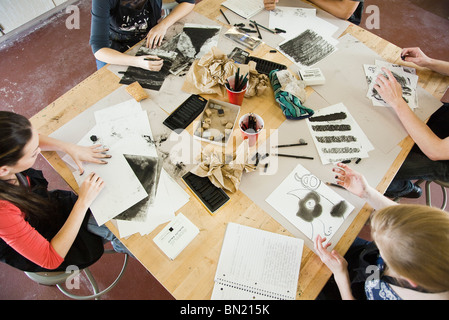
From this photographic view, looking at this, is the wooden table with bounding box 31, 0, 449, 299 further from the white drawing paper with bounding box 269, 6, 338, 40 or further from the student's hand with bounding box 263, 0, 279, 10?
the student's hand with bounding box 263, 0, 279, 10

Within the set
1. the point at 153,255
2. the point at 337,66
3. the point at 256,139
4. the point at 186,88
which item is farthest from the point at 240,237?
the point at 337,66

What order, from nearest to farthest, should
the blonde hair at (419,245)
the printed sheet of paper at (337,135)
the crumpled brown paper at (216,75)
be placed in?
the blonde hair at (419,245) < the printed sheet of paper at (337,135) < the crumpled brown paper at (216,75)

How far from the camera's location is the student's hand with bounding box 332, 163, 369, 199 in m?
1.11

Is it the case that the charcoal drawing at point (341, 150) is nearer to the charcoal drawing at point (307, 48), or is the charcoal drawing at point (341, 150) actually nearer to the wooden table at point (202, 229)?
the wooden table at point (202, 229)

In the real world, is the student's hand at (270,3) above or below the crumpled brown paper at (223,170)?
above

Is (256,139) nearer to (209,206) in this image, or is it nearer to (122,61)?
(209,206)

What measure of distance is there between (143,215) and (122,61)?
2.85 feet

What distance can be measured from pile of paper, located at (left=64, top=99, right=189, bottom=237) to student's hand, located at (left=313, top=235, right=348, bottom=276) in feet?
1.77

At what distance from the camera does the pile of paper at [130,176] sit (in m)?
1.08

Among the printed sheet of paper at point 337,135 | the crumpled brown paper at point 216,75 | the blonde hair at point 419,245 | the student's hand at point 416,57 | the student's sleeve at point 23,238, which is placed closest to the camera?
the blonde hair at point 419,245

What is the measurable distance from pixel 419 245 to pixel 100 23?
1775 mm

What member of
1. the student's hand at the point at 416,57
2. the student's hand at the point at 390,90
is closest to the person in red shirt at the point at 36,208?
the student's hand at the point at 390,90

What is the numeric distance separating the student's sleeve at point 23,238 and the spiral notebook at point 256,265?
2.04ft

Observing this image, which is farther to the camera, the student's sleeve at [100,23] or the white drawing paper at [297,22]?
the white drawing paper at [297,22]
